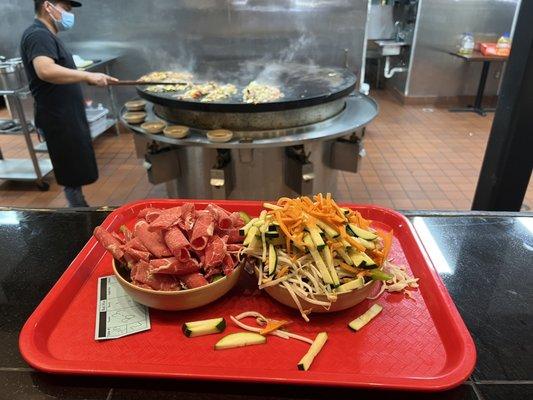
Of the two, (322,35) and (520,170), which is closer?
(520,170)

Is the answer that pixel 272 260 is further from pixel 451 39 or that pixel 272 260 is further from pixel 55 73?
pixel 451 39

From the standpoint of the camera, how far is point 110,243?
125cm

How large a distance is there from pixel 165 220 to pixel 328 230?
492mm

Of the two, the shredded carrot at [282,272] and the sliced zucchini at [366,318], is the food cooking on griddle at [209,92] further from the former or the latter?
the sliced zucchini at [366,318]

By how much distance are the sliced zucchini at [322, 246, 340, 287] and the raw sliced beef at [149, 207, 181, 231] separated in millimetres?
458

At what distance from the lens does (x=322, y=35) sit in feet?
16.8

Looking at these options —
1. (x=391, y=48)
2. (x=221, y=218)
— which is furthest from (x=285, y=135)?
(x=391, y=48)

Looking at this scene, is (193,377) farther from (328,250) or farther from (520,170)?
(520,170)

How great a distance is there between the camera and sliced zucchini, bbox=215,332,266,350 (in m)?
1.11

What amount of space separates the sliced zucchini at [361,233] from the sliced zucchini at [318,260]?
0.44 feet

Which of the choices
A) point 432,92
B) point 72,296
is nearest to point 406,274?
point 72,296

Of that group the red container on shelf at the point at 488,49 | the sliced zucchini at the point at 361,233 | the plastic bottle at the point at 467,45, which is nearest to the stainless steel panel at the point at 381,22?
the plastic bottle at the point at 467,45

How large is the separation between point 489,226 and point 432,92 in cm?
643

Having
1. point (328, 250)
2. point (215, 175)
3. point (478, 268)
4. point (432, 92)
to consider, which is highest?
point (328, 250)
